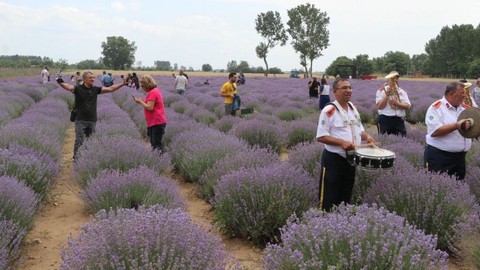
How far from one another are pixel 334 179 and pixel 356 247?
1464mm

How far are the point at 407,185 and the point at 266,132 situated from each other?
433cm

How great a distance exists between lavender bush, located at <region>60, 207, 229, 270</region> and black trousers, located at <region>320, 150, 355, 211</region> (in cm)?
158

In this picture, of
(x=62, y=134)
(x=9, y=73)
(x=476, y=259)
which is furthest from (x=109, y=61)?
(x=476, y=259)

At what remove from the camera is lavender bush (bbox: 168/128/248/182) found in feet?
19.5

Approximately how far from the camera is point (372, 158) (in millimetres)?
3471

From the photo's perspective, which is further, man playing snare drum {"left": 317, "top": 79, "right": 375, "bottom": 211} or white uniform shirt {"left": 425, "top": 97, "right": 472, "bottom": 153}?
white uniform shirt {"left": 425, "top": 97, "right": 472, "bottom": 153}

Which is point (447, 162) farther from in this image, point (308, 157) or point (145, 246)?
point (145, 246)

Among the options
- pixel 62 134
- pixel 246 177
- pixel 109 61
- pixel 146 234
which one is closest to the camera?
pixel 146 234

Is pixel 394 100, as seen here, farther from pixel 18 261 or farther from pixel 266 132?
pixel 18 261

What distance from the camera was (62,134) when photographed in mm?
8711

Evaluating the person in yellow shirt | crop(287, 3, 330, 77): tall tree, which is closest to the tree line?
crop(287, 3, 330, 77): tall tree

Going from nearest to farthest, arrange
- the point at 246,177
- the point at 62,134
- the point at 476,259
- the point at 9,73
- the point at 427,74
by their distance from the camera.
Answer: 1. the point at 476,259
2. the point at 246,177
3. the point at 62,134
4. the point at 9,73
5. the point at 427,74

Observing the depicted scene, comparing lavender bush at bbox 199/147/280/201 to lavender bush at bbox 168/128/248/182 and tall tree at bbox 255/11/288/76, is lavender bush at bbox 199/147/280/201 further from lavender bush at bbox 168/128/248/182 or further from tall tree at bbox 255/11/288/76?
tall tree at bbox 255/11/288/76

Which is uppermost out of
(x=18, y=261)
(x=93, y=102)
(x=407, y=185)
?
(x=93, y=102)
